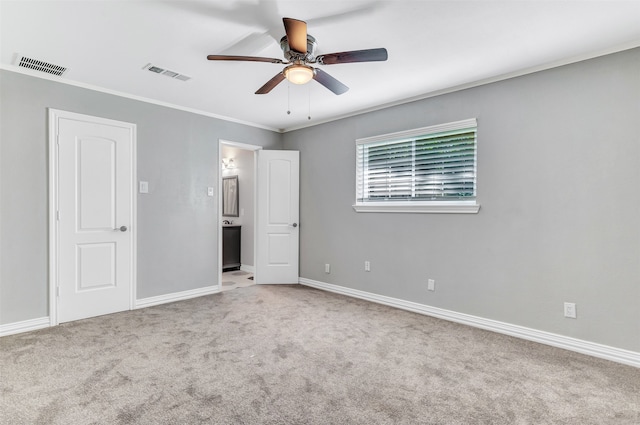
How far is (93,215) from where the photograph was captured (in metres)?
3.59

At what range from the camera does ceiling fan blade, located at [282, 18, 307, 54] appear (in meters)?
1.88

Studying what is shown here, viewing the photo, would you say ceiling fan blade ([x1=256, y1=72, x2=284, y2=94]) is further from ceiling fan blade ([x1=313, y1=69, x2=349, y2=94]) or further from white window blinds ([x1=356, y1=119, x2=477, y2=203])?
white window blinds ([x1=356, y1=119, x2=477, y2=203])

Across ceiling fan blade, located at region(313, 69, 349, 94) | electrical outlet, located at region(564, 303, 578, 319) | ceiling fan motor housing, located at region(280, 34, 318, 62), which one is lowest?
electrical outlet, located at region(564, 303, 578, 319)

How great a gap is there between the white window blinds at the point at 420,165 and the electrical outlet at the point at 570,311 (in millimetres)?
1256

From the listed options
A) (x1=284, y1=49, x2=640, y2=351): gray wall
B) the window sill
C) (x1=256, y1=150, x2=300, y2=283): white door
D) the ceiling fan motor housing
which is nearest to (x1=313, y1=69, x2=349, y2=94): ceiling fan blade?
the ceiling fan motor housing

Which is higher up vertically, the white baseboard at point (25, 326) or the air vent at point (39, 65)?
the air vent at point (39, 65)

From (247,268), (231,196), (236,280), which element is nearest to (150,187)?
(236,280)

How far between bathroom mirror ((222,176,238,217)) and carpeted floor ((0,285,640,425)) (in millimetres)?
3294

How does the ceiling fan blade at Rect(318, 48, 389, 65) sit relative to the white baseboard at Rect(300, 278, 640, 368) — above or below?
above

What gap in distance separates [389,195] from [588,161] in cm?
198

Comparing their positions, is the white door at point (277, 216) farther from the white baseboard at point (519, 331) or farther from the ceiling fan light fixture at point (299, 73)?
the ceiling fan light fixture at point (299, 73)

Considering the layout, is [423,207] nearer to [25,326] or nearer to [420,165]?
[420,165]

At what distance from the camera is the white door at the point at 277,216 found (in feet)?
17.0

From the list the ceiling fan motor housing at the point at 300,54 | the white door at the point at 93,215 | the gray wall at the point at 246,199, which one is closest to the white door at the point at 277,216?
the gray wall at the point at 246,199
